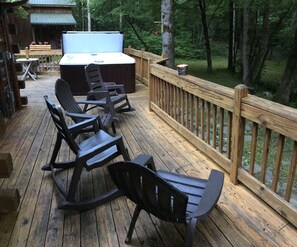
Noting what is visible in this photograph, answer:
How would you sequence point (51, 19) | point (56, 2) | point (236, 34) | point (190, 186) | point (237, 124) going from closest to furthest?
point (190, 186) < point (237, 124) < point (236, 34) < point (51, 19) < point (56, 2)

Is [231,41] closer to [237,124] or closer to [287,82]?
[287,82]

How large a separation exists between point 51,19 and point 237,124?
66.4 feet

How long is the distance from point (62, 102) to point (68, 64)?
3358mm

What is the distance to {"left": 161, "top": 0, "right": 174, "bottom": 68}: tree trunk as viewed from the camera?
722 cm

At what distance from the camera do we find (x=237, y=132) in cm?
265

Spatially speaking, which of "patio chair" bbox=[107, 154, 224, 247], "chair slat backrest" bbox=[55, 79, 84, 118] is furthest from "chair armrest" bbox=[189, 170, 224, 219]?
"chair slat backrest" bbox=[55, 79, 84, 118]

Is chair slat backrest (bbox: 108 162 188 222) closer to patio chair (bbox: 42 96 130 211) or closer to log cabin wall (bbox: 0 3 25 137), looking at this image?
patio chair (bbox: 42 96 130 211)

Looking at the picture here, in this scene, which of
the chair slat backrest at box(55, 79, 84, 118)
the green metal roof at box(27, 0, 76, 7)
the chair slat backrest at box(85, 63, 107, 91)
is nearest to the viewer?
the chair slat backrest at box(55, 79, 84, 118)

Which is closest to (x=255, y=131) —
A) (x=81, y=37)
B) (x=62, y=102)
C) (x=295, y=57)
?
(x=62, y=102)

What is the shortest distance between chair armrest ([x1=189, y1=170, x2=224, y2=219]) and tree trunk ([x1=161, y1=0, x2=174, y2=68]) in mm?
5440

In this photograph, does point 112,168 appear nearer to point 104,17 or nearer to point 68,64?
point 68,64

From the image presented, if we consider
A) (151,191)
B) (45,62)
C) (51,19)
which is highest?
(51,19)

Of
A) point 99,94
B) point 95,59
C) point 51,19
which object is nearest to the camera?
point 99,94

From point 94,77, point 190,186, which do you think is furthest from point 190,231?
point 94,77
